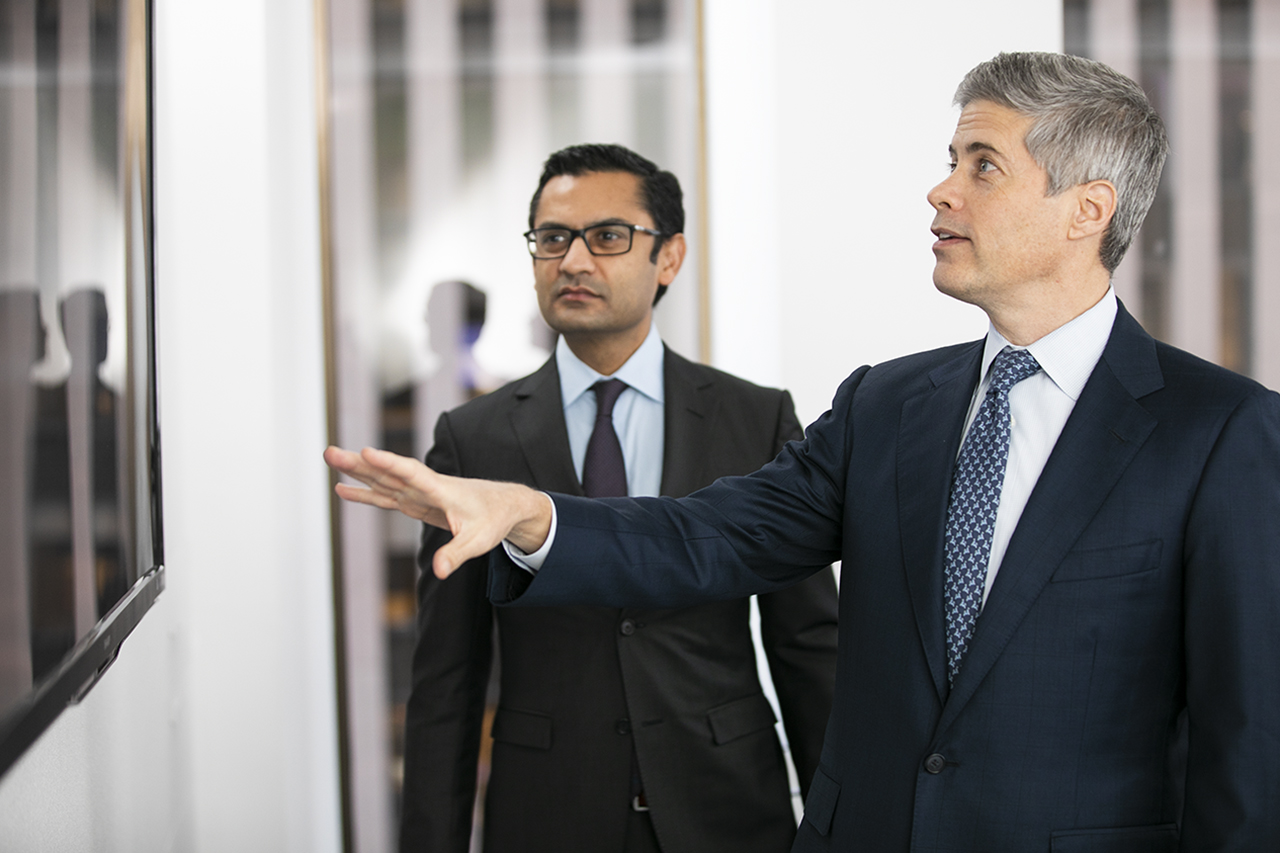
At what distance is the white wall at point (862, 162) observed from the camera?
2.88 meters

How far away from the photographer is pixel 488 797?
1963mm

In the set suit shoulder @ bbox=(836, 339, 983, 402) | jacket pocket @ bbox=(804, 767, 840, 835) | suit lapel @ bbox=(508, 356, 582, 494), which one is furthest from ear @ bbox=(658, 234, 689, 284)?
jacket pocket @ bbox=(804, 767, 840, 835)

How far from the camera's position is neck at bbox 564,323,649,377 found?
2.04 m

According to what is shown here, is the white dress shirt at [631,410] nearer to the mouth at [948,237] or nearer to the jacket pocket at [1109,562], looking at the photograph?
the mouth at [948,237]

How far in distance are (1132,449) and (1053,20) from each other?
2.04 metres

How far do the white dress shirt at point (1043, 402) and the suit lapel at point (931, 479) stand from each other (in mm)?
74

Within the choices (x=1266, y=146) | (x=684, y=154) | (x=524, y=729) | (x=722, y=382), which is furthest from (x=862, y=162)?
(x=524, y=729)

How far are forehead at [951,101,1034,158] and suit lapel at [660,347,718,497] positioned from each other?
72 centimetres

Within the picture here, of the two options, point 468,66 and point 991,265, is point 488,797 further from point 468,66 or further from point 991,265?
point 468,66

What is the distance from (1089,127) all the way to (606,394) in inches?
38.2

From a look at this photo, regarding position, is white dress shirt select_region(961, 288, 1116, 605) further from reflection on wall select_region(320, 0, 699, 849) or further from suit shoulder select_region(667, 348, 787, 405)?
reflection on wall select_region(320, 0, 699, 849)

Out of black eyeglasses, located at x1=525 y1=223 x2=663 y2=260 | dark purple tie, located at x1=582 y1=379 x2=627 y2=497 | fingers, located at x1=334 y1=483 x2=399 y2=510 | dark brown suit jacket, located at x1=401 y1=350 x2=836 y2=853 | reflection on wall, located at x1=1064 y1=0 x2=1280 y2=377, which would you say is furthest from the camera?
reflection on wall, located at x1=1064 y1=0 x2=1280 y2=377

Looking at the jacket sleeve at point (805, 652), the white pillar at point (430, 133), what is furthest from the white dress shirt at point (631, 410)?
the white pillar at point (430, 133)

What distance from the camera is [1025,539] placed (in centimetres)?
132
